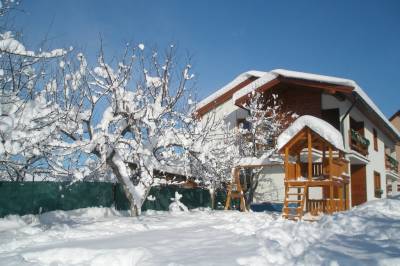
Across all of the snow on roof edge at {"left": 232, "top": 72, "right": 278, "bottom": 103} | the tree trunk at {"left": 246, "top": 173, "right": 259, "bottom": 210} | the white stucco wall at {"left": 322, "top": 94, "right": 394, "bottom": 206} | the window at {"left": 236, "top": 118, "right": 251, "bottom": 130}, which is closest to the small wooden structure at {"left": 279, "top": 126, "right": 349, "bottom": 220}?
the tree trunk at {"left": 246, "top": 173, "right": 259, "bottom": 210}

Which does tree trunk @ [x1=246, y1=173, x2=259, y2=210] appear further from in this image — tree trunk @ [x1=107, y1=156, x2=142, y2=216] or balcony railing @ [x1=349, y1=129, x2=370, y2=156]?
tree trunk @ [x1=107, y1=156, x2=142, y2=216]

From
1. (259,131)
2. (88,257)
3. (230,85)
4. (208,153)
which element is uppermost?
(230,85)

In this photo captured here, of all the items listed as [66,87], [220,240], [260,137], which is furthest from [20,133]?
[260,137]

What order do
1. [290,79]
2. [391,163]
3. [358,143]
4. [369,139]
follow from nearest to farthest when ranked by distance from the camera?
[290,79] < [358,143] < [369,139] < [391,163]

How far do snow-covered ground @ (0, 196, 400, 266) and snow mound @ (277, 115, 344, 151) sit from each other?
9.35 ft

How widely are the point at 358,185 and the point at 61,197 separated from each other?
602 inches

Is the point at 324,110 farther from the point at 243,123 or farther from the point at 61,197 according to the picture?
the point at 61,197

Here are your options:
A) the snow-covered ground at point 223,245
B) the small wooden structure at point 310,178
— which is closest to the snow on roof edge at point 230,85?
the small wooden structure at point 310,178

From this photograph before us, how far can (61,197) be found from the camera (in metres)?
12.2

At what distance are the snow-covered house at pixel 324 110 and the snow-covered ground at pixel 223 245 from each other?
7.95m

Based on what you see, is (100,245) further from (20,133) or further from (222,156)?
(222,156)

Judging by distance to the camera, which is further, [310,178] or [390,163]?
[390,163]

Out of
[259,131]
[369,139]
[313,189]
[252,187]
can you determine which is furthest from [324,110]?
[369,139]

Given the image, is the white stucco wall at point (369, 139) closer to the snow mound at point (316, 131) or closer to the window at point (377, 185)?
the window at point (377, 185)
